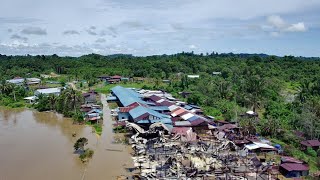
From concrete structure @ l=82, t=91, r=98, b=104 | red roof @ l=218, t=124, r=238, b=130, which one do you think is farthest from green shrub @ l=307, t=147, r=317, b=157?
concrete structure @ l=82, t=91, r=98, b=104

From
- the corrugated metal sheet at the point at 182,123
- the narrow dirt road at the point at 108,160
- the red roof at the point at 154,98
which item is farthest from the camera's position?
the red roof at the point at 154,98

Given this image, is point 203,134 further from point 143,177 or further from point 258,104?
point 258,104

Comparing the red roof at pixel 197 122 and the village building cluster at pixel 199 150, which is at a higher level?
the red roof at pixel 197 122

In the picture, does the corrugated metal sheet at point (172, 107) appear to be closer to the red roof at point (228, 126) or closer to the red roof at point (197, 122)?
the red roof at point (197, 122)

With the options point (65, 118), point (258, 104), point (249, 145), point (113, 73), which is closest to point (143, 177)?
point (249, 145)

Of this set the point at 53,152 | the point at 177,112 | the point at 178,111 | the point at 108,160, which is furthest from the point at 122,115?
the point at 108,160

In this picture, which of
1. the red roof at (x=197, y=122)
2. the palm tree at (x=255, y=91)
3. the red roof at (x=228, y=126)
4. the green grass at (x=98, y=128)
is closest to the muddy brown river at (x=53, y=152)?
the green grass at (x=98, y=128)

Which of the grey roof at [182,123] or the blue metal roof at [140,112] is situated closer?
the grey roof at [182,123]

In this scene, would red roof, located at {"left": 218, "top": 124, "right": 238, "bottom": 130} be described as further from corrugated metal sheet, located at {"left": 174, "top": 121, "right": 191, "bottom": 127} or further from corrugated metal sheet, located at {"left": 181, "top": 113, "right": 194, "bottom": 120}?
corrugated metal sheet, located at {"left": 181, "top": 113, "right": 194, "bottom": 120}
